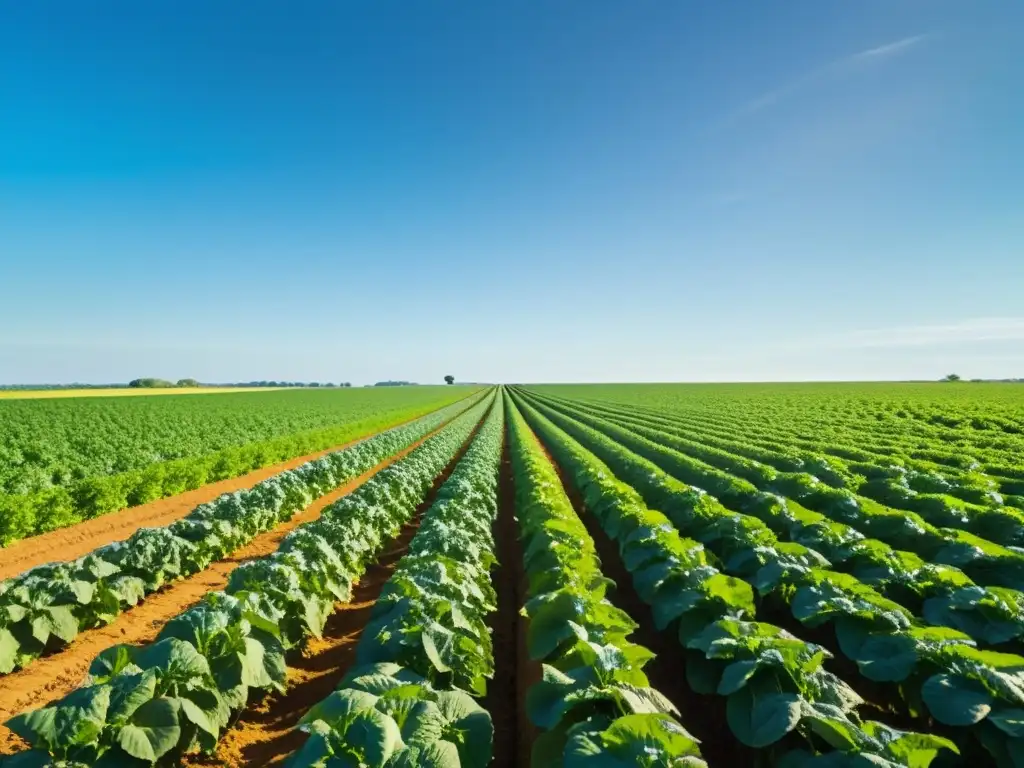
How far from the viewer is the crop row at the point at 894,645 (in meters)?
3.84

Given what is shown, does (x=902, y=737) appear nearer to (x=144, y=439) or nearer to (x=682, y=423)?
(x=144, y=439)

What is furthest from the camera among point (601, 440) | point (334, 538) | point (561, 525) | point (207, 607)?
point (601, 440)

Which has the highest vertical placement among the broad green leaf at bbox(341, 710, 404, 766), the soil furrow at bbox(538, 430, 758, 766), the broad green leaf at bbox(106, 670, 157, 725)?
the broad green leaf at bbox(341, 710, 404, 766)

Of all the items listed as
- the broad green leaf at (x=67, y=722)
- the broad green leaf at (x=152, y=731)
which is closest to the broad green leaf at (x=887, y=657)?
the broad green leaf at (x=152, y=731)

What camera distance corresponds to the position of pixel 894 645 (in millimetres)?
4672

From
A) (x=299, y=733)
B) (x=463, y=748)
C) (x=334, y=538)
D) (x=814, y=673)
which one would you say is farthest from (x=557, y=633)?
(x=334, y=538)

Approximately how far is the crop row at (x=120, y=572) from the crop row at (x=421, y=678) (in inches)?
176

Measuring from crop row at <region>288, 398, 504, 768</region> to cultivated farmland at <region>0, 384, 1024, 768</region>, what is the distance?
0.07ft

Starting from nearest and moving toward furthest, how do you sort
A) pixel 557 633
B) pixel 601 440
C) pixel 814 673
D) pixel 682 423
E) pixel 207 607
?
1. pixel 814 673
2. pixel 557 633
3. pixel 207 607
4. pixel 601 440
5. pixel 682 423

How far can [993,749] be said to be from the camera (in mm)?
3723

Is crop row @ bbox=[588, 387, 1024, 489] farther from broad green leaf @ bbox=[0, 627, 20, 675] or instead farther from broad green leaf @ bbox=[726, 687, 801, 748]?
broad green leaf @ bbox=[0, 627, 20, 675]

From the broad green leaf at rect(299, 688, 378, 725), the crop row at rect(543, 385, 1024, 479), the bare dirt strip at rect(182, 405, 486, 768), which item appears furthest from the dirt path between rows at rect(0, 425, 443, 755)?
the crop row at rect(543, 385, 1024, 479)

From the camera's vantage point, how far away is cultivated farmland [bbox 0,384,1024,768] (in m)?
3.64

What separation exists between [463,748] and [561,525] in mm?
5122
